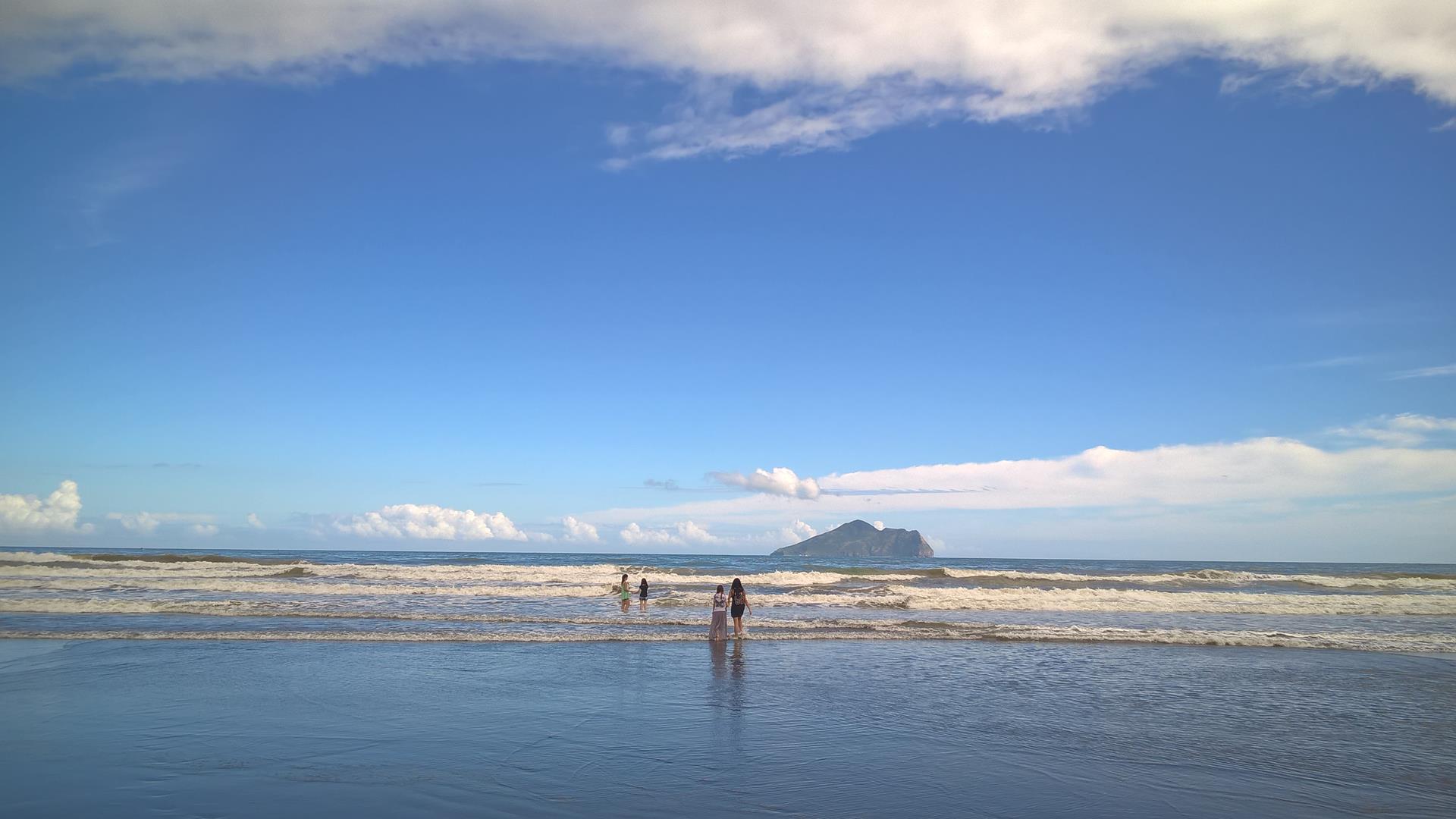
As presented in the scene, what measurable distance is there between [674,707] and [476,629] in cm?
1134

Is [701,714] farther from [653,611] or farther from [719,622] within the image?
[653,611]

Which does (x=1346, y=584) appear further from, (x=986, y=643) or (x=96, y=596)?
(x=96, y=596)

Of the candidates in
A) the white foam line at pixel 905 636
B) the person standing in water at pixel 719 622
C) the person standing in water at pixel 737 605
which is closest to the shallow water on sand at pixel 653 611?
the white foam line at pixel 905 636

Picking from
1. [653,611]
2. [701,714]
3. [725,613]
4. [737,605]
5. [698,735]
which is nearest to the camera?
[698,735]

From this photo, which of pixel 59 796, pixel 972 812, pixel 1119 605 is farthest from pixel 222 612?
pixel 1119 605

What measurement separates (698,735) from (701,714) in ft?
4.39

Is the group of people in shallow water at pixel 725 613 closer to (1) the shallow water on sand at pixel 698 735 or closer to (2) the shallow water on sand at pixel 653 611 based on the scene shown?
(2) the shallow water on sand at pixel 653 611

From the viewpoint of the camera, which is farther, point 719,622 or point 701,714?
point 719,622

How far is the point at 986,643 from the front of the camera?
21250mm

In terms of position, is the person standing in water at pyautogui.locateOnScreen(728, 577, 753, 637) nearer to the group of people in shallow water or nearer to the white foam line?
the group of people in shallow water

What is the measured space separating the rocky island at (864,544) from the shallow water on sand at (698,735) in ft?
446

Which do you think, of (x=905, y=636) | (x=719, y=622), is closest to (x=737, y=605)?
(x=719, y=622)

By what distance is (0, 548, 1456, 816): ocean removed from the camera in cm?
834

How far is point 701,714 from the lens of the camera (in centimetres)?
1210
